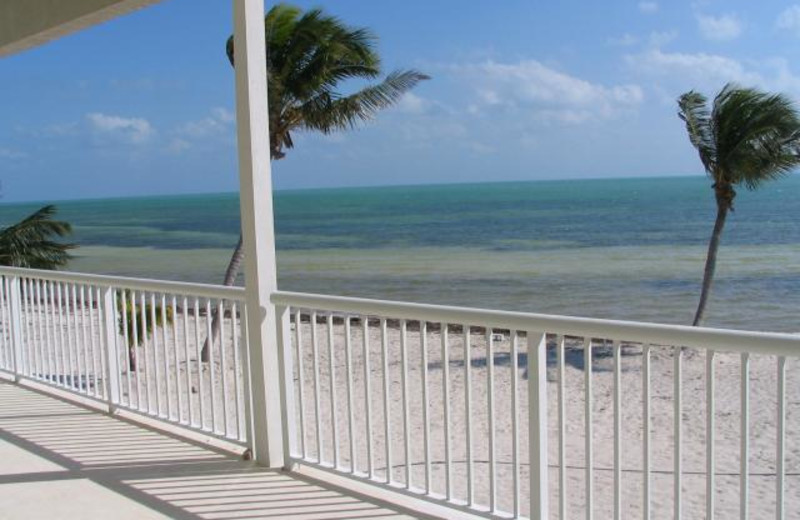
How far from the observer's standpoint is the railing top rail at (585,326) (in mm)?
2238

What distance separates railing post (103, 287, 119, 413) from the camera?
482 centimetres

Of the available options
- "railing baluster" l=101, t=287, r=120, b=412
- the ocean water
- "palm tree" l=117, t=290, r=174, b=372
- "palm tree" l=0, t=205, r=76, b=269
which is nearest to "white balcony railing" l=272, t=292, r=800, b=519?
"palm tree" l=117, t=290, r=174, b=372

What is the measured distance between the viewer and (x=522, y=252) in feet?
116

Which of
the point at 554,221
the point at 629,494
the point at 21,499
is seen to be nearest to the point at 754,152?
the point at 629,494

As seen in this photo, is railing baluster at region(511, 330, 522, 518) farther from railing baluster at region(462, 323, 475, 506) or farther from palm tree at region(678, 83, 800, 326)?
palm tree at region(678, 83, 800, 326)

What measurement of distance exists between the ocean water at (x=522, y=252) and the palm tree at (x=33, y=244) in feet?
43.0

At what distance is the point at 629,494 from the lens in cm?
573

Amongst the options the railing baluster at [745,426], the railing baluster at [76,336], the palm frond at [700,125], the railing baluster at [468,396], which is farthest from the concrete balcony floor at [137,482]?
the palm frond at [700,125]

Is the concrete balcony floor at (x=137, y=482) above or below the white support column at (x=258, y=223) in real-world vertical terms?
below

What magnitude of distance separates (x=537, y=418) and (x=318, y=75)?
9.96 meters

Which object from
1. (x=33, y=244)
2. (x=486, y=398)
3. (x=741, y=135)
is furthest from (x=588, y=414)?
(x=33, y=244)

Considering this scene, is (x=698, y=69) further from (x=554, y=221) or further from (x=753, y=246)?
(x=753, y=246)

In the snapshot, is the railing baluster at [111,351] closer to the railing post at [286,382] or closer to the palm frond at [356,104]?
the railing post at [286,382]

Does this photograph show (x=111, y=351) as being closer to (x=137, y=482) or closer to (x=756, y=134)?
(x=137, y=482)
